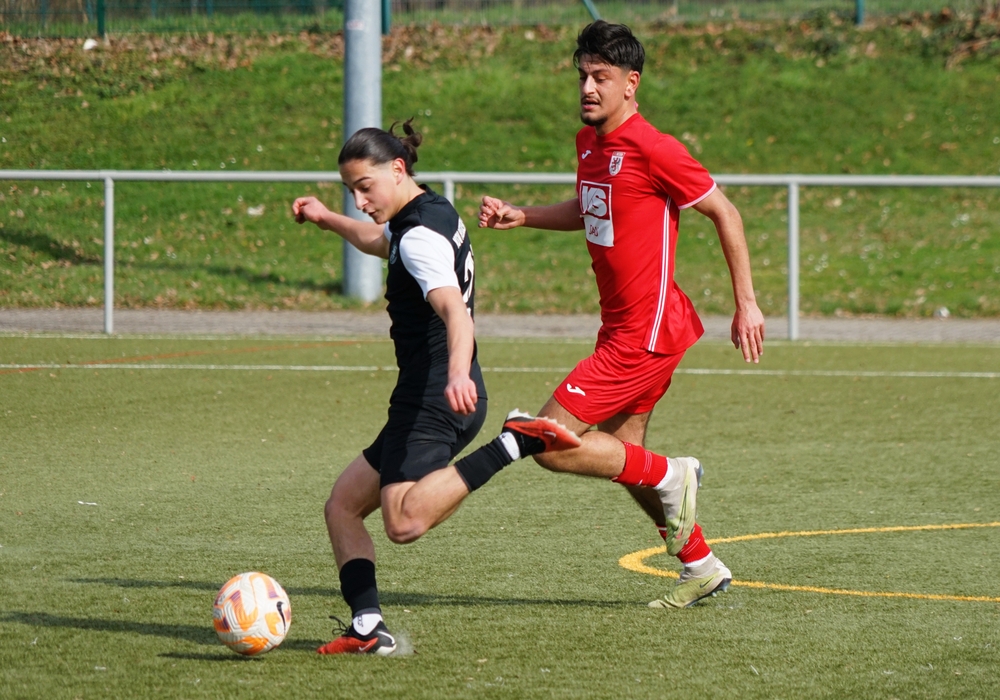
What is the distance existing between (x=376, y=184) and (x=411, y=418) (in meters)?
0.73

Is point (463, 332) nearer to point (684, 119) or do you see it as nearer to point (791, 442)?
point (791, 442)

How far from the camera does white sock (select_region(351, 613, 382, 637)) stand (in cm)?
417

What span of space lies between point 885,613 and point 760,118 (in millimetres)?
17686

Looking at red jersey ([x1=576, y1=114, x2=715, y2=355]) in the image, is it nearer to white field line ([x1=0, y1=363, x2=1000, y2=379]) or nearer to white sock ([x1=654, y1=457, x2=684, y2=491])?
white sock ([x1=654, y1=457, x2=684, y2=491])

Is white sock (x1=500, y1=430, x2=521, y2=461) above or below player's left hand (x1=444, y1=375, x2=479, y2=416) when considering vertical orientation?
below

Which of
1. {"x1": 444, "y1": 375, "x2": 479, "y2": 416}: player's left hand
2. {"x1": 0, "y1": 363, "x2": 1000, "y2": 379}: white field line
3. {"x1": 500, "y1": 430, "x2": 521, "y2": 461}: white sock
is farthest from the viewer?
{"x1": 0, "y1": 363, "x2": 1000, "y2": 379}: white field line

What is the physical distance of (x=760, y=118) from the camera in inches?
848

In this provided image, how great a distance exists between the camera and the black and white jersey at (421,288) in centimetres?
414

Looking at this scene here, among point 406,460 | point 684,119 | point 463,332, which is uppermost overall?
point 684,119

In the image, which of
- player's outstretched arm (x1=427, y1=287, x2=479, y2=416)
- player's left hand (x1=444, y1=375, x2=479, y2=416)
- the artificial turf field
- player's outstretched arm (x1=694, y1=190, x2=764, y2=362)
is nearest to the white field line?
the artificial turf field

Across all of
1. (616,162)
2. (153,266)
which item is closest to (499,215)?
(616,162)

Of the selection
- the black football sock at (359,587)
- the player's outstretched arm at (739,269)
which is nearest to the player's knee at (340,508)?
the black football sock at (359,587)

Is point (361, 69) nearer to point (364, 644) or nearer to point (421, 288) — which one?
point (421, 288)

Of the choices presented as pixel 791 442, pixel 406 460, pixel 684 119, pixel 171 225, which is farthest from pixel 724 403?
pixel 684 119
